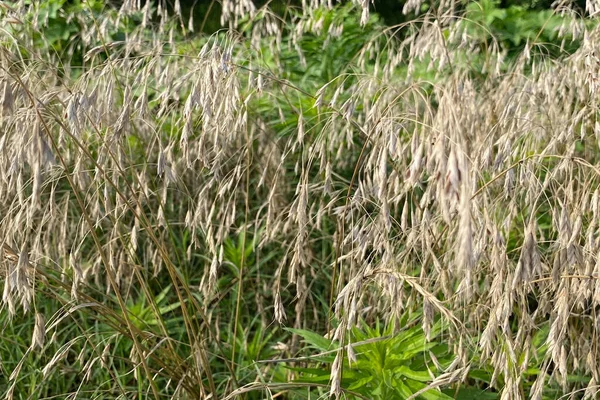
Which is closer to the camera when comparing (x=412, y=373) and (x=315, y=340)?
(x=412, y=373)

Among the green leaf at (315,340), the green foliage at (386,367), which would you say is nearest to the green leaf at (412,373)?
the green foliage at (386,367)

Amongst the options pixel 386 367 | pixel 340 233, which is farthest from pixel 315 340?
pixel 340 233

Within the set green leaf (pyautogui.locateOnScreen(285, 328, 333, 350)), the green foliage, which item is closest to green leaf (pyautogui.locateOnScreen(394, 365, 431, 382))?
the green foliage

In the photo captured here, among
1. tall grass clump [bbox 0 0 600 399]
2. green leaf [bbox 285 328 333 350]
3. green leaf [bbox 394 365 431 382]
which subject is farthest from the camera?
green leaf [bbox 285 328 333 350]

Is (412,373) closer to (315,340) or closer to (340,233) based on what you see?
(315,340)

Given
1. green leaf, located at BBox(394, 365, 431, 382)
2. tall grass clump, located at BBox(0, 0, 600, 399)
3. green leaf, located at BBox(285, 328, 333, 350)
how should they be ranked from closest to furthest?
tall grass clump, located at BBox(0, 0, 600, 399) < green leaf, located at BBox(394, 365, 431, 382) < green leaf, located at BBox(285, 328, 333, 350)

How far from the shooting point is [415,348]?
1976 millimetres

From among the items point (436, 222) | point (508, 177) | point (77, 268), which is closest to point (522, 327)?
point (508, 177)

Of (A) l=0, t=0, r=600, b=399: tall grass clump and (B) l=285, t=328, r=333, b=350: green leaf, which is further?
(B) l=285, t=328, r=333, b=350: green leaf

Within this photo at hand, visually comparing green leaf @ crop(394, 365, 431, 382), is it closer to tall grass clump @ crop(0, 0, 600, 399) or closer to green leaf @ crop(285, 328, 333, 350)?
tall grass clump @ crop(0, 0, 600, 399)

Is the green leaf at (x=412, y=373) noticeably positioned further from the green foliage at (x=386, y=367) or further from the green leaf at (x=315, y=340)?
the green leaf at (x=315, y=340)

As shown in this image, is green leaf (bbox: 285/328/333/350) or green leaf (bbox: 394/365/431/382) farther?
green leaf (bbox: 285/328/333/350)

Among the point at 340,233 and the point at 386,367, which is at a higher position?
the point at 340,233

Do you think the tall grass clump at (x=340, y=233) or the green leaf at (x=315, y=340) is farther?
the green leaf at (x=315, y=340)
